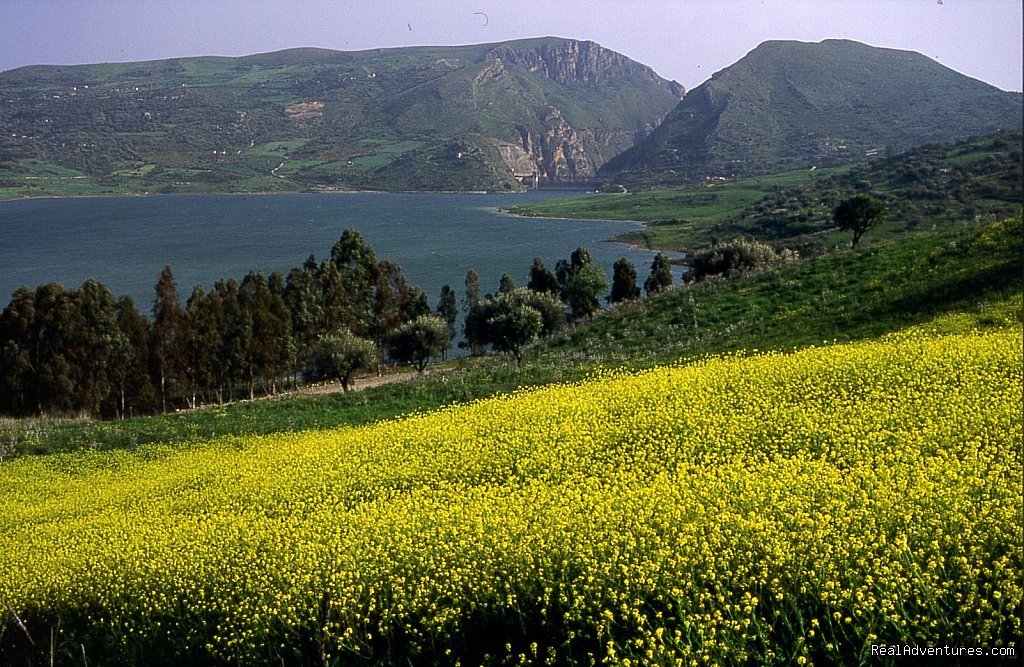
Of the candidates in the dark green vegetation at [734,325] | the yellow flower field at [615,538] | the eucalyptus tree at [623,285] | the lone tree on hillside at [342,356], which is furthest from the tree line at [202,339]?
the yellow flower field at [615,538]

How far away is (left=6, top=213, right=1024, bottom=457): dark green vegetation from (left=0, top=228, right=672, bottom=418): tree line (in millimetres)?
7269

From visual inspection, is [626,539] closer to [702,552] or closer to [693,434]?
[702,552]

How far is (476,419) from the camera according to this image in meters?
16.8

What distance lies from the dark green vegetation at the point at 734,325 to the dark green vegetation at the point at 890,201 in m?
56.7

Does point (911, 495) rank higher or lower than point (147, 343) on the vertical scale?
higher

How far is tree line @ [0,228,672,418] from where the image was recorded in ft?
154

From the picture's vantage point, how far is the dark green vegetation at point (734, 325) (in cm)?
2158

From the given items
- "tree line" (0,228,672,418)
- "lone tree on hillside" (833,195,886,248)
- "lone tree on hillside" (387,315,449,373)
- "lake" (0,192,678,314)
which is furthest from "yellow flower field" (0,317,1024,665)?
"lake" (0,192,678,314)

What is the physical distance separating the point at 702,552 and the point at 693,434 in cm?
500

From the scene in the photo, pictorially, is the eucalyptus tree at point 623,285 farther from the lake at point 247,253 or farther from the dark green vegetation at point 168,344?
the lake at point 247,253

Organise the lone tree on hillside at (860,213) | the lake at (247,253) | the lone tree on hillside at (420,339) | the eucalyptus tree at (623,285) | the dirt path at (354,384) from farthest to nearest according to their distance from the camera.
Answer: the lake at (247,253) → the eucalyptus tree at (623,285) → the dirt path at (354,384) → the lone tree on hillside at (860,213) → the lone tree on hillside at (420,339)

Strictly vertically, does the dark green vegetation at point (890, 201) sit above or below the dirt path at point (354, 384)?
Result: above

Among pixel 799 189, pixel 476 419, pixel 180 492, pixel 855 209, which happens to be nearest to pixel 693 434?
pixel 476 419

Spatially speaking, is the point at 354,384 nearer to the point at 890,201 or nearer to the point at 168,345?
the point at 168,345
